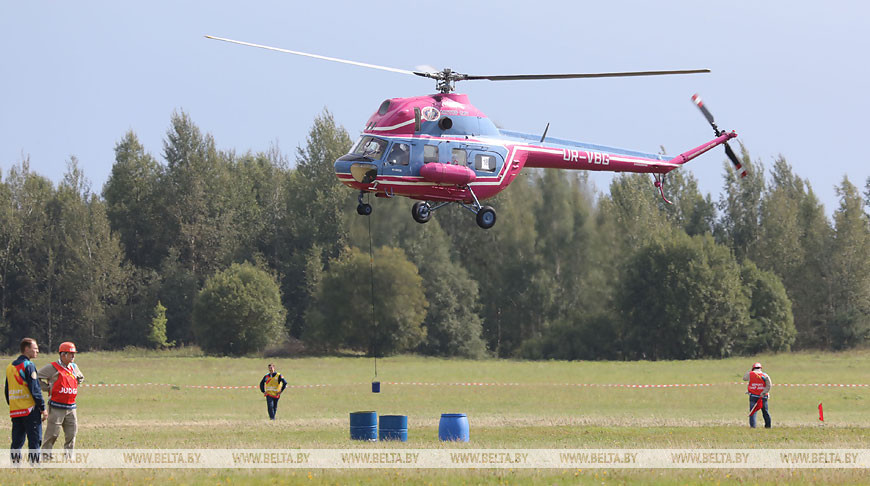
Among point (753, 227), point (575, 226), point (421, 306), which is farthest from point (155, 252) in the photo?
point (753, 227)

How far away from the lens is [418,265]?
246ft

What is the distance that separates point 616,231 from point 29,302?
4151cm

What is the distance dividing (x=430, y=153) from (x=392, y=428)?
6116 millimetres

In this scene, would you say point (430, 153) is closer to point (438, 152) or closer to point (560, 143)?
point (438, 152)

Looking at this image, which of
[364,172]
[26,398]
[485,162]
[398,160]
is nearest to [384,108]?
[398,160]

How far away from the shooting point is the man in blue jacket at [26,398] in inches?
631

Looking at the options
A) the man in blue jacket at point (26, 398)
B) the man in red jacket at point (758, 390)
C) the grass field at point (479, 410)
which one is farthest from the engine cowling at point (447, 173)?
the man in blue jacket at point (26, 398)

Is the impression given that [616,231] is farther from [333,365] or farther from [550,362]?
[333,365]

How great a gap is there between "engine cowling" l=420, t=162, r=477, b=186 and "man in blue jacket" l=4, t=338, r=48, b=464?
34.8 feet

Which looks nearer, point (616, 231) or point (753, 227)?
point (616, 231)

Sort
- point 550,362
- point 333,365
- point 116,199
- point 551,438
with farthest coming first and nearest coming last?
point 116,199 → point 550,362 → point 333,365 → point 551,438

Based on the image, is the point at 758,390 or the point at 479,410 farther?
the point at 479,410

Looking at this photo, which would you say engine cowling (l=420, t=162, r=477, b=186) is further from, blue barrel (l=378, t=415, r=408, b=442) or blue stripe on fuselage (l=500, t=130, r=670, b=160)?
blue barrel (l=378, t=415, r=408, b=442)

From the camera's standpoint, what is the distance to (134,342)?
8175cm
